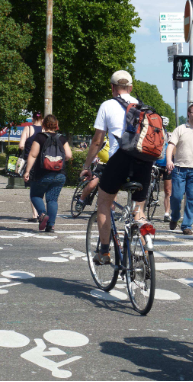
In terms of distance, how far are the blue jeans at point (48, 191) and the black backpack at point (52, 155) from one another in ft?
0.55

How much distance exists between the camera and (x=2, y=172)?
100ft

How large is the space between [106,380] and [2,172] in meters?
27.7

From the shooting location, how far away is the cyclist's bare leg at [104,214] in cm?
492

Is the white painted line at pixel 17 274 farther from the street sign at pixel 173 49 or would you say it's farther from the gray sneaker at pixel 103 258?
the street sign at pixel 173 49

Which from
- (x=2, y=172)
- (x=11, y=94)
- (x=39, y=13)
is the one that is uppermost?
(x=39, y=13)

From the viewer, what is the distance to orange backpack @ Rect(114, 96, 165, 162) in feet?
14.9

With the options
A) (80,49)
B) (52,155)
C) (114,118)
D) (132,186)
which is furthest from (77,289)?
(80,49)

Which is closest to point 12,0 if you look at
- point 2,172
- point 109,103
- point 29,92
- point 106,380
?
point 29,92

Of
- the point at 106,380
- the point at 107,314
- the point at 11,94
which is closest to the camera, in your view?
the point at 106,380

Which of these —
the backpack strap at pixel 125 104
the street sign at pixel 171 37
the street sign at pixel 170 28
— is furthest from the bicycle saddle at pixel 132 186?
the street sign at pixel 170 28

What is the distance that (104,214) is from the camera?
4.98 meters

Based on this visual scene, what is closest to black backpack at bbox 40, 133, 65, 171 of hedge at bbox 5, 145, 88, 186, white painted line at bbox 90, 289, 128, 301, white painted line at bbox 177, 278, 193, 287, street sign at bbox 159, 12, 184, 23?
white painted line at bbox 177, 278, 193, 287

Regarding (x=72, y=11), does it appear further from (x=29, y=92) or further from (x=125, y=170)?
(x=125, y=170)

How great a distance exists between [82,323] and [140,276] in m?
0.56
